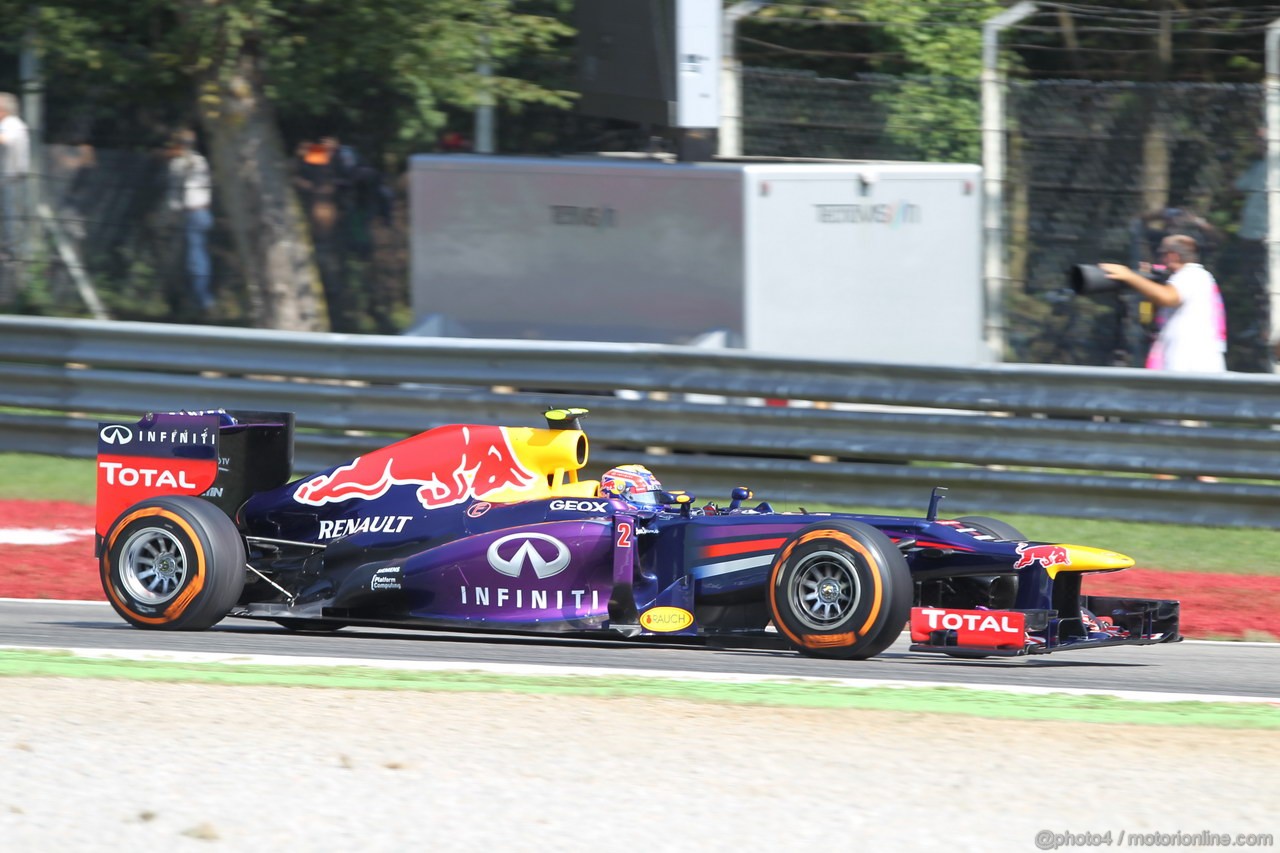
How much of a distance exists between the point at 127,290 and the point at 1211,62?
32.4 ft

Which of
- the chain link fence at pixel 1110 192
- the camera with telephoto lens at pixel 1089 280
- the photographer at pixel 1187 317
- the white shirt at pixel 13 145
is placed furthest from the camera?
the white shirt at pixel 13 145

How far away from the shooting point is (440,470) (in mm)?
8250

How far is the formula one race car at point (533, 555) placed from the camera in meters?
7.41

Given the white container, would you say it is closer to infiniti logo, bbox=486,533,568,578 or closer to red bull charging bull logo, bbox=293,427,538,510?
red bull charging bull logo, bbox=293,427,538,510

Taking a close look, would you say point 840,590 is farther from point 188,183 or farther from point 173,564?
point 188,183

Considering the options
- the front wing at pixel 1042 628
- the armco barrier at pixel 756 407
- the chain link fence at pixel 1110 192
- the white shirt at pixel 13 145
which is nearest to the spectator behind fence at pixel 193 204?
the white shirt at pixel 13 145

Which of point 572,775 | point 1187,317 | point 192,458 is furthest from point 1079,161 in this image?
point 572,775

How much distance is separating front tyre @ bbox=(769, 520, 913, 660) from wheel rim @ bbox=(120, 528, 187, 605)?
2.55 meters

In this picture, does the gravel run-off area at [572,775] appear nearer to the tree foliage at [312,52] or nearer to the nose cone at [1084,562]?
the nose cone at [1084,562]

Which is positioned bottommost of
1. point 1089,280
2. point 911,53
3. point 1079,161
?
point 1089,280

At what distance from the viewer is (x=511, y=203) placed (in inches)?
509

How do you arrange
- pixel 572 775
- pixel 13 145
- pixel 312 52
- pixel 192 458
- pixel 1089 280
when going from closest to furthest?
pixel 572 775 → pixel 192 458 → pixel 1089 280 → pixel 312 52 → pixel 13 145

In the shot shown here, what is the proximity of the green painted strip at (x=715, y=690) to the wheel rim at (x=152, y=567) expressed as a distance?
84cm

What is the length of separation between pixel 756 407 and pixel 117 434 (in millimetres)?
4101
